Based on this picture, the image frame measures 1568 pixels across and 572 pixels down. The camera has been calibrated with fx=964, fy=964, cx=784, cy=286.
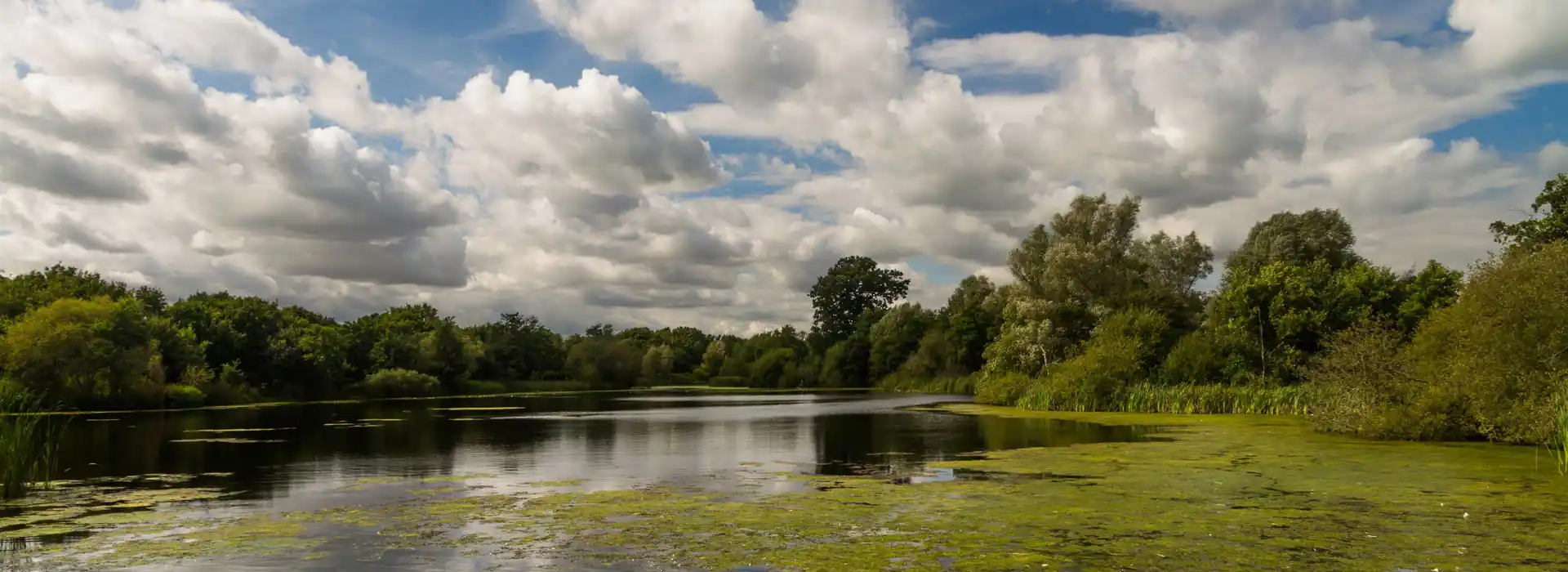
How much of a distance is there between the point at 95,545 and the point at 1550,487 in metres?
25.0

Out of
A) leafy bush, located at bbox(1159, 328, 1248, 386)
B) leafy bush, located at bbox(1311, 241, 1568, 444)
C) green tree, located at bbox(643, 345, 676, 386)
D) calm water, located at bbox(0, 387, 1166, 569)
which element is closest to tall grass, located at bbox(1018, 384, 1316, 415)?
leafy bush, located at bbox(1159, 328, 1248, 386)

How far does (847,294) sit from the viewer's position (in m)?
146

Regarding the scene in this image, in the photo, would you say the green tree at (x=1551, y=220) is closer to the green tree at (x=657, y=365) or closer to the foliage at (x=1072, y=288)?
the foliage at (x=1072, y=288)

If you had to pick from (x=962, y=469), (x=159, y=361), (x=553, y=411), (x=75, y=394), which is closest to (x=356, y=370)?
(x=159, y=361)

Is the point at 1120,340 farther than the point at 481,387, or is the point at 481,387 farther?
the point at 481,387

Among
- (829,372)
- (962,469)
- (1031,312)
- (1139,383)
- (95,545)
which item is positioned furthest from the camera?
(829,372)

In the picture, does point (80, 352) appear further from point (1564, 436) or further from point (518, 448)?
point (1564, 436)

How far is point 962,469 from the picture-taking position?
24.4 meters

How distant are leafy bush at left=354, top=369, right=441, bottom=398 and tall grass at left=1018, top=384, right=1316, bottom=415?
2638 inches

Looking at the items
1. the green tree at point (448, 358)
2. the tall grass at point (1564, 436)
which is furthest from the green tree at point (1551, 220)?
the green tree at point (448, 358)

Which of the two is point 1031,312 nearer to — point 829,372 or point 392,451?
point 392,451

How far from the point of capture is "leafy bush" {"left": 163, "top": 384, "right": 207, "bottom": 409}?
69.1 metres

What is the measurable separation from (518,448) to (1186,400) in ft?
114

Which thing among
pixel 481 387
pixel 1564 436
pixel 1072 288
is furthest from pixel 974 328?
pixel 1564 436
